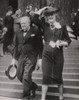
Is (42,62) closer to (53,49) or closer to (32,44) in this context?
(53,49)

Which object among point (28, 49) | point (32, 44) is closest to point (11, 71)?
point (28, 49)

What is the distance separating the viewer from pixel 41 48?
25.9ft

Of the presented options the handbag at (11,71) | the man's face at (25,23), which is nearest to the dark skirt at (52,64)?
the man's face at (25,23)

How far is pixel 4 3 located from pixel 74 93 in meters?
7.83

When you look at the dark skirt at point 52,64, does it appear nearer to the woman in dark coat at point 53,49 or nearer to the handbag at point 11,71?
the woman in dark coat at point 53,49

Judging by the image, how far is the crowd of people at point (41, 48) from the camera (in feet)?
24.3

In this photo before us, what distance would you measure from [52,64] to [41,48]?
0.56 m

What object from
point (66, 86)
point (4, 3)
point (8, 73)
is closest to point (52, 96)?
point (66, 86)

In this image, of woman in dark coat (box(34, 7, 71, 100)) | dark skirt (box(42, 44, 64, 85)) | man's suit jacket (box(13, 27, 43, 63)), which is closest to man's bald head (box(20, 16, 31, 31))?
man's suit jacket (box(13, 27, 43, 63))

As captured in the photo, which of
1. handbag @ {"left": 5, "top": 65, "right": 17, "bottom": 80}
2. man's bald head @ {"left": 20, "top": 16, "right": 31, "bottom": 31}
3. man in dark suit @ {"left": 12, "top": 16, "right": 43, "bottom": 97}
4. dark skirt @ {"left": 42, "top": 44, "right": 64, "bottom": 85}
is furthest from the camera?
handbag @ {"left": 5, "top": 65, "right": 17, "bottom": 80}

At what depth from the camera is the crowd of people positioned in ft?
24.3

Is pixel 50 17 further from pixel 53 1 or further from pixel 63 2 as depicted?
pixel 63 2

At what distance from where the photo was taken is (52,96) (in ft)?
26.1

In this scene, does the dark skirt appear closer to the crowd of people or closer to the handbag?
the crowd of people
